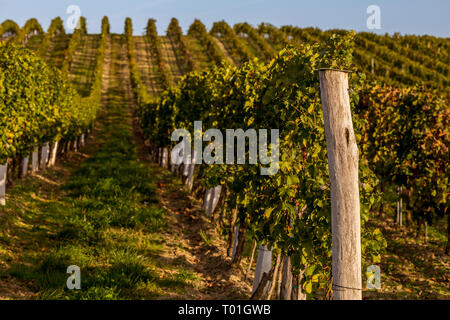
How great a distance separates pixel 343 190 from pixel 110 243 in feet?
23.2

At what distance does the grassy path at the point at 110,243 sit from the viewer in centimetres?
707

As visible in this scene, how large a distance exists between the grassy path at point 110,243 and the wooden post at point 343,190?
4247 mm

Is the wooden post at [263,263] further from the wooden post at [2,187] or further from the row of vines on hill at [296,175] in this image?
the wooden post at [2,187]

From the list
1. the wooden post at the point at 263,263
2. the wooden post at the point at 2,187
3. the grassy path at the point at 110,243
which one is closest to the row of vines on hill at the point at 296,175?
the wooden post at the point at 263,263

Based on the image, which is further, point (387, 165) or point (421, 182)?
point (387, 165)

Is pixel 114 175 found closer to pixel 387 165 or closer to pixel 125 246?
pixel 125 246

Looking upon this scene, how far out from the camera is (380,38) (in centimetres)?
6931

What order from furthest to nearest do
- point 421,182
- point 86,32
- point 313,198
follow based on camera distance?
1. point 86,32
2. point 421,182
3. point 313,198

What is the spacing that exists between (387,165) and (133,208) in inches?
354

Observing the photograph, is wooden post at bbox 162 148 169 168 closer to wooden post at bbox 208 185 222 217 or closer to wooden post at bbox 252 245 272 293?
wooden post at bbox 208 185 222 217

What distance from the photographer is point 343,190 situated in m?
3.29

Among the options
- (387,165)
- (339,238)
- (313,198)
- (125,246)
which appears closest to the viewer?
(339,238)

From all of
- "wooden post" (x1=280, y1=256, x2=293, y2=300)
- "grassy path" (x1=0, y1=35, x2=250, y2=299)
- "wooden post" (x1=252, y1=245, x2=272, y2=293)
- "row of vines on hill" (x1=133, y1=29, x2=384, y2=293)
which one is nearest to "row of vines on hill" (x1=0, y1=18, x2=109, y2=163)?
"grassy path" (x1=0, y1=35, x2=250, y2=299)
